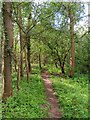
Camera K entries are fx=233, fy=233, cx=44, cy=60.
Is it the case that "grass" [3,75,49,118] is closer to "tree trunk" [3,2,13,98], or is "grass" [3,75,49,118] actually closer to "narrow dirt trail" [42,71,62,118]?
"narrow dirt trail" [42,71,62,118]

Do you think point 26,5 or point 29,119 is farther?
point 26,5

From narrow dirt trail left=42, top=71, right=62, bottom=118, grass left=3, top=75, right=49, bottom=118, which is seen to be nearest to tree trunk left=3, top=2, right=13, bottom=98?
grass left=3, top=75, right=49, bottom=118

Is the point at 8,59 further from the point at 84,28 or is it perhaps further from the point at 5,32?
the point at 84,28

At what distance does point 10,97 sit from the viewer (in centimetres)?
Result: 881

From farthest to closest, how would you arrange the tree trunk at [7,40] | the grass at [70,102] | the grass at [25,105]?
1. the tree trunk at [7,40]
2. the grass at [70,102]
3. the grass at [25,105]

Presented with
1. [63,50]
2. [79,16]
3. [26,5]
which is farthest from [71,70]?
[26,5]

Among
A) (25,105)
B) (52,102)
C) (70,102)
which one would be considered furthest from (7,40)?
(70,102)

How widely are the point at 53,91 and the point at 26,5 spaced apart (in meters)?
4.23

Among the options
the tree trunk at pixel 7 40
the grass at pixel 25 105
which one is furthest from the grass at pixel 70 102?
the tree trunk at pixel 7 40

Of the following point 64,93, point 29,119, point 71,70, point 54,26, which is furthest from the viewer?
point 71,70

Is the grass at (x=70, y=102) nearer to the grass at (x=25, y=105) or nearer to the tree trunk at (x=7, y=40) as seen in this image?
the grass at (x=25, y=105)

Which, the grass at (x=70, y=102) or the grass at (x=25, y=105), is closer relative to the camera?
the grass at (x=25, y=105)

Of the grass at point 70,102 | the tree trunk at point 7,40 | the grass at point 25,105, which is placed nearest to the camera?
the grass at point 25,105

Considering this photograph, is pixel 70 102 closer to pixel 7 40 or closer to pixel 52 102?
pixel 52 102
